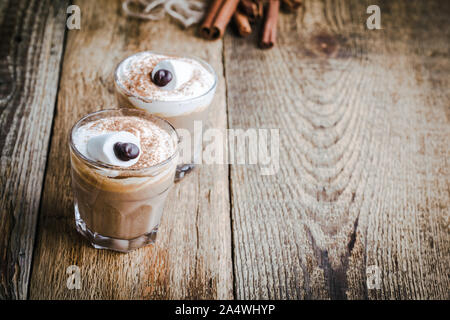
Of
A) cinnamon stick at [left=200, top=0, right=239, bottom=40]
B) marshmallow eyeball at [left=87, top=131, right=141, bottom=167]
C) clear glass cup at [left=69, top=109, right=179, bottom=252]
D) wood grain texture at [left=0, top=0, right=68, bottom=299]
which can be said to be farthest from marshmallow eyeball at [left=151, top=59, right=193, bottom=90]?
cinnamon stick at [left=200, top=0, right=239, bottom=40]

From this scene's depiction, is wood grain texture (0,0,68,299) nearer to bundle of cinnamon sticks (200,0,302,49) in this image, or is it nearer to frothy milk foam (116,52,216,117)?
frothy milk foam (116,52,216,117)

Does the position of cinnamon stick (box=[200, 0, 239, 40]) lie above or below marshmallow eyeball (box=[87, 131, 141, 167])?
below

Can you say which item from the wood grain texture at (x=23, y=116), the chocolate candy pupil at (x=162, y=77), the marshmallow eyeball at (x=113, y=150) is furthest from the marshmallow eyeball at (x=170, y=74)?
the wood grain texture at (x=23, y=116)

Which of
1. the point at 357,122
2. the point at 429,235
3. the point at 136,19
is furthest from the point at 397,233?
the point at 136,19

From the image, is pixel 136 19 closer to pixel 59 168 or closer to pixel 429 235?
pixel 59 168

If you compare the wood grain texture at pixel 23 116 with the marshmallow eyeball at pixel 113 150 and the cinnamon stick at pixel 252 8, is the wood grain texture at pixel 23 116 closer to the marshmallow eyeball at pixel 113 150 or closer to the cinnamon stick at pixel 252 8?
the marshmallow eyeball at pixel 113 150
